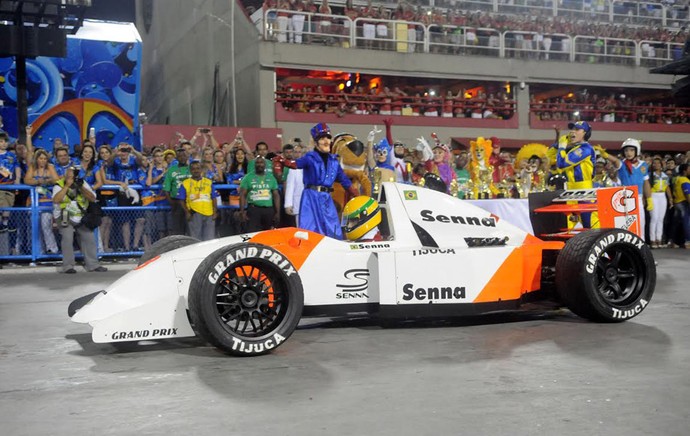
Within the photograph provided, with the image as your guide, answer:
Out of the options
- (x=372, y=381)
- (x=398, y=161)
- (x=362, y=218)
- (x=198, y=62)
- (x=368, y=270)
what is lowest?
(x=372, y=381)

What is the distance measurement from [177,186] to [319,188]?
4.74m

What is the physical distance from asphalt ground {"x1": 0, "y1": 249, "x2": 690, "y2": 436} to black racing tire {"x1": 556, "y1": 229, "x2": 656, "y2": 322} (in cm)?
17

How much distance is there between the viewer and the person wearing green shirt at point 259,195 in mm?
12867

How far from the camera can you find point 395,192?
6664 mm

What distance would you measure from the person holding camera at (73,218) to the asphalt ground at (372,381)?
4.67 m

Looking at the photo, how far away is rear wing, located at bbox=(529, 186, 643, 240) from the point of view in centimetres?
734

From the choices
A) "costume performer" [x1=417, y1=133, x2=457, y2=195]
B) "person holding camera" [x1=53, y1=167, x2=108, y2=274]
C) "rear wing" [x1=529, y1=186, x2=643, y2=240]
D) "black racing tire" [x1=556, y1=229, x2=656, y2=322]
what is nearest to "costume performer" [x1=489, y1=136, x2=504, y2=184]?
"costume performer" [x1=417, y1=133, x2=457, y2=195]

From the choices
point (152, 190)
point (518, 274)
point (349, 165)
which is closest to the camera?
point (518, 274)

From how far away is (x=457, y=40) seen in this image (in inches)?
1188

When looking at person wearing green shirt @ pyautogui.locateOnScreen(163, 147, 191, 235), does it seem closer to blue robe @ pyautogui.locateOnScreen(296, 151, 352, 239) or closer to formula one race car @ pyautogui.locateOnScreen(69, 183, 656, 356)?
blue robe @ pyautogui.locateOnScreen(296, 151, 352, 239)

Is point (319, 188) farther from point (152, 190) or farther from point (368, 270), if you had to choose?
point (152, 190)

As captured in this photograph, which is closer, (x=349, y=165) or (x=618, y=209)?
(x=618, y=209)

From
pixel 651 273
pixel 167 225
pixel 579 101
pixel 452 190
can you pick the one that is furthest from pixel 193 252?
pixel 579 101

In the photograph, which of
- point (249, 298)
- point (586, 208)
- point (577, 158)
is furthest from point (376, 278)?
point (577, 158)
